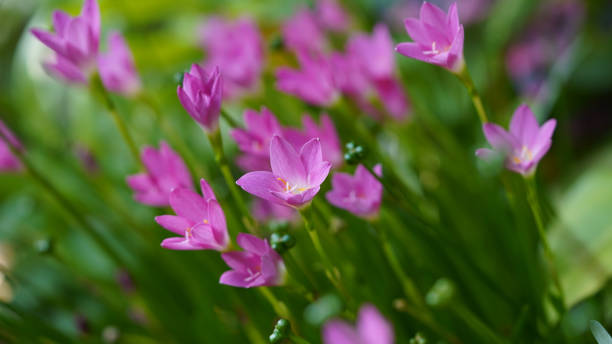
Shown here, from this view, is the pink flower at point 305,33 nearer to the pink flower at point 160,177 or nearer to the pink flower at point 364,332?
the pink flower at point 160,177

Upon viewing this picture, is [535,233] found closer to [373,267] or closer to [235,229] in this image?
[373,267]

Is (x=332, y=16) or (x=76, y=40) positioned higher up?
(x=76, y=40)

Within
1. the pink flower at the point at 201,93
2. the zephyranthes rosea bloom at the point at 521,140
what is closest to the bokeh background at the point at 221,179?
the zephyranthes rosea bloom at the point at 521,140

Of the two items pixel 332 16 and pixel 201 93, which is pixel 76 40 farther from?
pixel 332 16

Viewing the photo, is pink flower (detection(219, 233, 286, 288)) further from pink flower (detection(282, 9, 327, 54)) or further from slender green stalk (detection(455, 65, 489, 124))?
pink flower (detection(282, 9, 327, 54))

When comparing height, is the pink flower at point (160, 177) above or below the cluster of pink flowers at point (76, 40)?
below

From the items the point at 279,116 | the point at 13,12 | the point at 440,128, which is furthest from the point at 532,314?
the point at 13,12

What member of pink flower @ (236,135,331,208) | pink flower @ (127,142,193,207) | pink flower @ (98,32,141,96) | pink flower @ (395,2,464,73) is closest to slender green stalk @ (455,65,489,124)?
pink flower @ (395,2,464,73)

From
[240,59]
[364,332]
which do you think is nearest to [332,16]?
[240,59]
